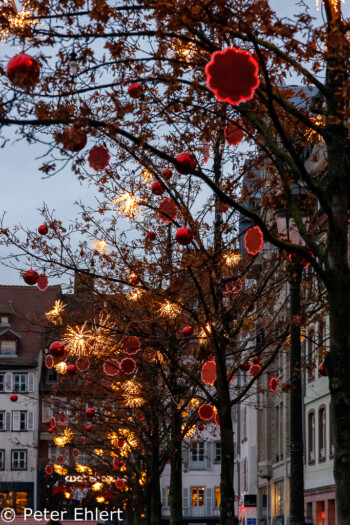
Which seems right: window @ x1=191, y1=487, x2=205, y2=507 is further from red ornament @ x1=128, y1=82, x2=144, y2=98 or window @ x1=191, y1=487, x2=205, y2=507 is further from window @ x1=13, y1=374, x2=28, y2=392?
red ornament @ x1=128, y1=82, x2=144, y2=98

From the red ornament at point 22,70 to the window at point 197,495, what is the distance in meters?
75.5

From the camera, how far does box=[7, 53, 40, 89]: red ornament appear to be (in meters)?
9.73

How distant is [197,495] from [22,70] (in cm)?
7580

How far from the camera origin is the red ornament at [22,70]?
973cm

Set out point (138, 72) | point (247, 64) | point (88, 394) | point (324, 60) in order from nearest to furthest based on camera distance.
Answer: point (247, 64)
point (324, 60)
point (138, 72)
point (88, 394)

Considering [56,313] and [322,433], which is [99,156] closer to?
[56,313]

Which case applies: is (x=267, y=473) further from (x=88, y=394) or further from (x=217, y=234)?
(x=217, y=234)

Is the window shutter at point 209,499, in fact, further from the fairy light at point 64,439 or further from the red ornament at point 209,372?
the red ornament at point 209,372

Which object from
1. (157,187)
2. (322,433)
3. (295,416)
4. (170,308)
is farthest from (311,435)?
(157,187)

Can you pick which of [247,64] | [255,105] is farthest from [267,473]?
[247,64]

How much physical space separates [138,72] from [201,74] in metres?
1.23

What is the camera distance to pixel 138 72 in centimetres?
1264

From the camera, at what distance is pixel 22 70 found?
32.0ft

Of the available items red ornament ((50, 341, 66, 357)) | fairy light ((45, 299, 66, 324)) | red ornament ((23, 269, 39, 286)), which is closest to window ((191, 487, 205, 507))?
fairy light ((45, 299, 66, 324))
